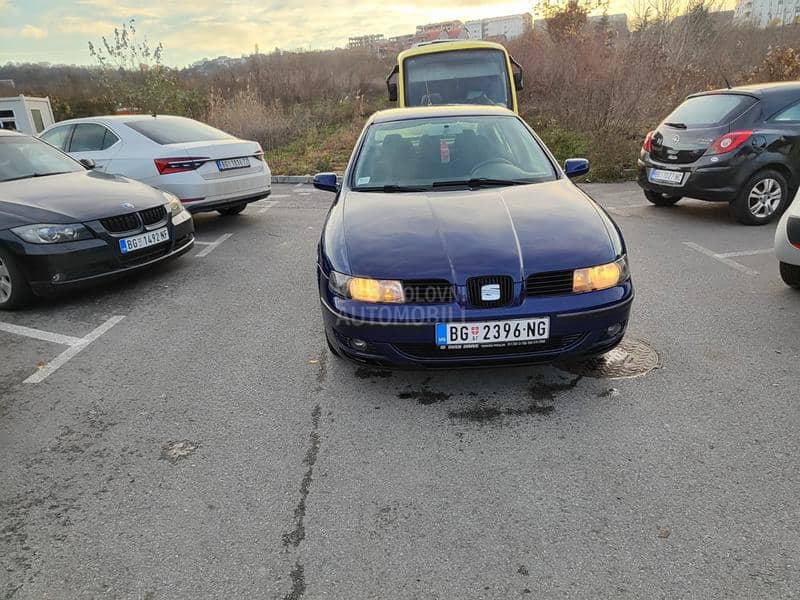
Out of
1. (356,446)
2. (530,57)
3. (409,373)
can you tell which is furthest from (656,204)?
(530,57)

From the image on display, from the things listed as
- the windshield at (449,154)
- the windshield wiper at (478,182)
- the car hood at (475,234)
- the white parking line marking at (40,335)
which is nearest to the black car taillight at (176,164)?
the white parking line marking at (40,335)

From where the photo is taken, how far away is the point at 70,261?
15.6 ft

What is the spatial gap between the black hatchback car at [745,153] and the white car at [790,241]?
92.4 inches

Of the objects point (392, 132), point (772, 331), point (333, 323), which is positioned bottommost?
point (772, 331)

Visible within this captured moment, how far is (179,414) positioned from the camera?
3234 mm

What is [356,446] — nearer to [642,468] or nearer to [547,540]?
[547,540]

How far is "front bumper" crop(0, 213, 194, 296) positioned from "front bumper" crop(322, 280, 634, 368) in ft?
9.48

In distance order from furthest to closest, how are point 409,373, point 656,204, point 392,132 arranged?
point 656,204, point 392,132, point 409,373

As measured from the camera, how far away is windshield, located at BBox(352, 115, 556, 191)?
4.06 meters

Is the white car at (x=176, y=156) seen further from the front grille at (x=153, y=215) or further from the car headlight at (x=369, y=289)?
the car headlight at (x=369, y=289)

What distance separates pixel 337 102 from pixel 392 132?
16585mm

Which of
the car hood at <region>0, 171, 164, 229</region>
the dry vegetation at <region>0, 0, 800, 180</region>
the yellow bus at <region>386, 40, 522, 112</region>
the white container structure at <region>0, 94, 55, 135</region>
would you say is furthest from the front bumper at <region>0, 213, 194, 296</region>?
the white container structure at <region>0, 94, 55, 135</region>

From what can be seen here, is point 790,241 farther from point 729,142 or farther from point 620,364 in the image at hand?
point 729,142

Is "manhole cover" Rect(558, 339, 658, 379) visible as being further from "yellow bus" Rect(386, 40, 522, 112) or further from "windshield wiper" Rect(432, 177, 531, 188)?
"yellow bus" Rect(386, 40, 522, 112)
